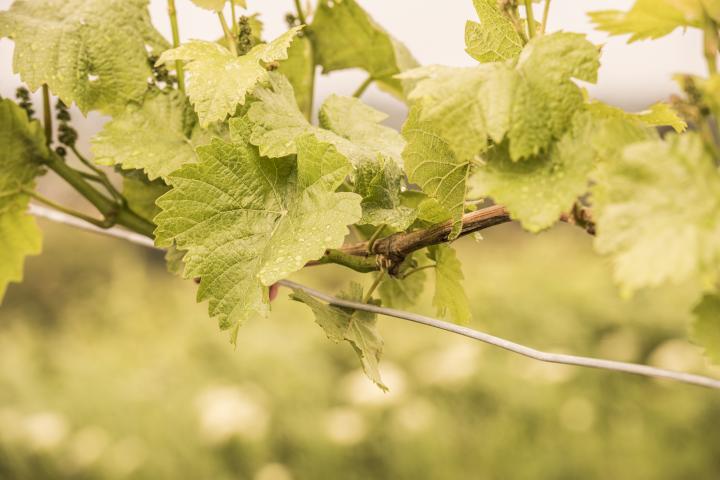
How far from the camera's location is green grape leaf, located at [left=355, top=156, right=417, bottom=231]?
1.59ft

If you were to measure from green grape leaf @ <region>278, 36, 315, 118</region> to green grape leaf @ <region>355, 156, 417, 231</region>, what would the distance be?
0.28 meters

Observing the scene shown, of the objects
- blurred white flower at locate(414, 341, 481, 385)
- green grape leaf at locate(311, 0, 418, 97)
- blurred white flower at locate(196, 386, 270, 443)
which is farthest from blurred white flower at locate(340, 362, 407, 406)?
green grape leaf at locate(311, 0, 418, 97)

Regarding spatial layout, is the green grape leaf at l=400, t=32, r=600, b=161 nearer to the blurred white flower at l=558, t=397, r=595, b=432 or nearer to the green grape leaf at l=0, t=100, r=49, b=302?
the green grape leaf at l=0, t=100, r=49, b=302

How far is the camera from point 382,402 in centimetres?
228

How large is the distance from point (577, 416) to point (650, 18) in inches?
90.4

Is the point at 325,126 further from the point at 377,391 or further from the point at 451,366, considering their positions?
the point at 451,366

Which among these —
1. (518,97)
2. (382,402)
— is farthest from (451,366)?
(518,97)

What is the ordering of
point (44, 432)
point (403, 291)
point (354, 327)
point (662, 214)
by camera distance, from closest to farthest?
point (662, 214) < point (354, 327) < point (403, 291) < point (44, 432)

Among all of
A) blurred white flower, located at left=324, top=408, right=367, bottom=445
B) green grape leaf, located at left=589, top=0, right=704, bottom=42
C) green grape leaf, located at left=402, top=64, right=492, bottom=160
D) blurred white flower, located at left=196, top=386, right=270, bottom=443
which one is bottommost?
blurred white flower, located at left=324, top=408, right=367, bottom=445

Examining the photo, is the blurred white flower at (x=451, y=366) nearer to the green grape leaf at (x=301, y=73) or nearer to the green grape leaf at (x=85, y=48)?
the green grape leaf at (x=301, y=73)

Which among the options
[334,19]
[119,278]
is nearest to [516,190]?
[334,19]

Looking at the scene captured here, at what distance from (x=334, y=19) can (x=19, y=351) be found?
296cm

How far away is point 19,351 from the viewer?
320 cm

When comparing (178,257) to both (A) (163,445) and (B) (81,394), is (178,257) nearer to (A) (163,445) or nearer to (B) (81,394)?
(A) (163,445)
